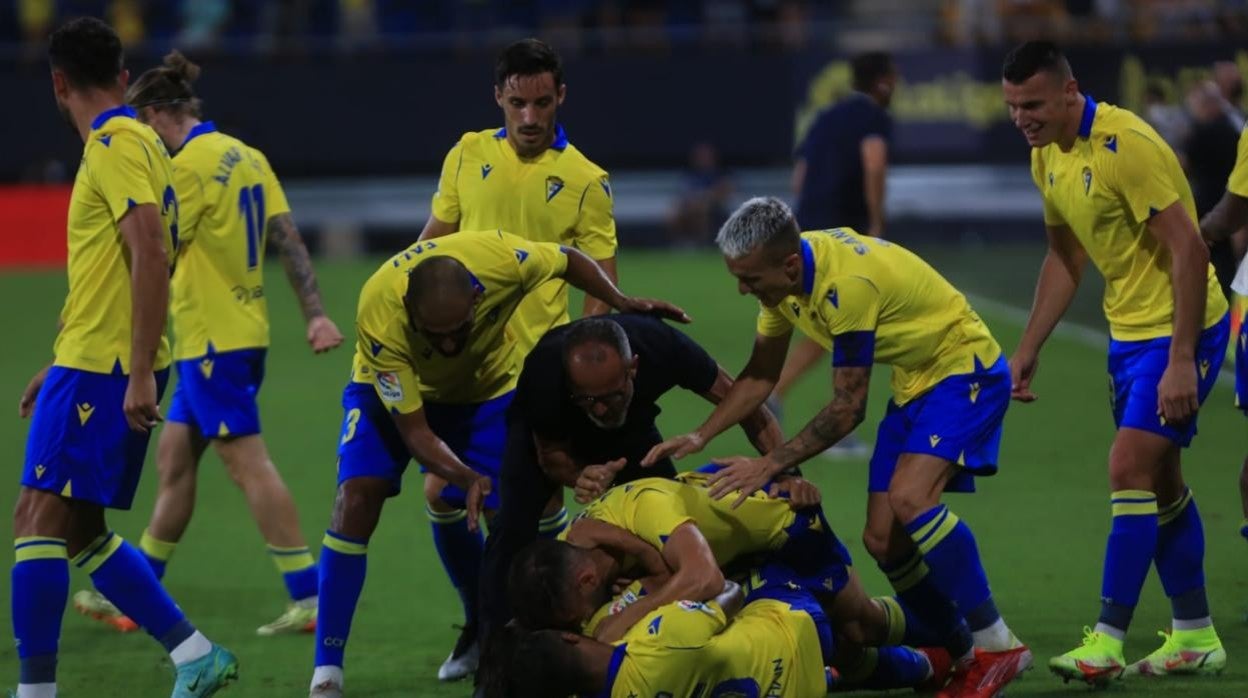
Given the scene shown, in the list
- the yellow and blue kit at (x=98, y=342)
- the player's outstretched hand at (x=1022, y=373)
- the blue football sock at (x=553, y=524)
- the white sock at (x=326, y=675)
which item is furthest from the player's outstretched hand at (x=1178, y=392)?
the yellow and blue kit at (x=98, y=342)

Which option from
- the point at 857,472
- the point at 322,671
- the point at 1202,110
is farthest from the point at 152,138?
the point at 1202,110

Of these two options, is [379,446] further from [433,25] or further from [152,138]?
[433,25]

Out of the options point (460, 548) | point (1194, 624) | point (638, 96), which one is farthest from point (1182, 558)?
point (638, 96)

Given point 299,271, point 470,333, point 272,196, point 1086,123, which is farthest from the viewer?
point 272,196

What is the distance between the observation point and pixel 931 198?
25266 millimetres

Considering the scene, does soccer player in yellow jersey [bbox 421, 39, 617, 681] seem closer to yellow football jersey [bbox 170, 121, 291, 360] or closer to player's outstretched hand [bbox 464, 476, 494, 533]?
yellow football jersey [bbox 170, 121, 291, 360]

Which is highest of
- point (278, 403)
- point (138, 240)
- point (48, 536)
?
point (138, 240)

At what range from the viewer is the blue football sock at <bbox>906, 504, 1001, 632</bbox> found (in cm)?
574

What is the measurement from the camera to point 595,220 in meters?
7.02

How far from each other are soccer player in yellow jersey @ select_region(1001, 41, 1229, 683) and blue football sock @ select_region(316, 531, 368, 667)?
2.34 m

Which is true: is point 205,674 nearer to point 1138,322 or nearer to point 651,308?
point 651,308

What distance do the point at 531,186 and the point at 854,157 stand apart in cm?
453

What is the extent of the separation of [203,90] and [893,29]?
9295mm

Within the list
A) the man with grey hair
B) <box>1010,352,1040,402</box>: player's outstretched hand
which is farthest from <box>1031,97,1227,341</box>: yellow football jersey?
the man with grey hair
